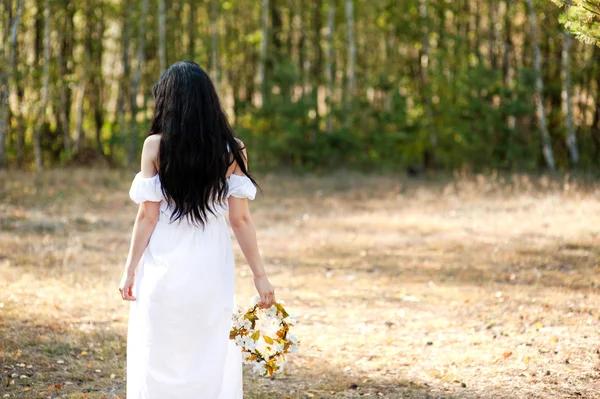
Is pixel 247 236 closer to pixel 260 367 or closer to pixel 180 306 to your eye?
pixel 180 306

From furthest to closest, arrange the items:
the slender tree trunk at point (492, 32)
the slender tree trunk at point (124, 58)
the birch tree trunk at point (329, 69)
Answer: the slender tree trunk at point (492, 32)
the slender tree trunk at point (124, 58)
the birch tree trunk at point (329, 69)

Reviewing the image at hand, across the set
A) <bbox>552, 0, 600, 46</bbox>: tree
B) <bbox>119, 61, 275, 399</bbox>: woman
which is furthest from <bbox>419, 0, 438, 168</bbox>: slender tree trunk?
<bbox>119, 61, 275, 399</bbox>: woman

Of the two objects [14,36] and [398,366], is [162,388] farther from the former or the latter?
[14,36]

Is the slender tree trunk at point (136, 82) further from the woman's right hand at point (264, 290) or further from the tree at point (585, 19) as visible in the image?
the woman's right hand at point (264, 290)

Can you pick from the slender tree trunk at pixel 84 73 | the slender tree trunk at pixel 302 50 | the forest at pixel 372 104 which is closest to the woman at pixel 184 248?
the forest at pixel 372 104

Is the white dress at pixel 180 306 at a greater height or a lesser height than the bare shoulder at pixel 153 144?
lesser

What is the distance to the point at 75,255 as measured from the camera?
9.69 metres

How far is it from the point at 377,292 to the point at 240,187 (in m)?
5.08

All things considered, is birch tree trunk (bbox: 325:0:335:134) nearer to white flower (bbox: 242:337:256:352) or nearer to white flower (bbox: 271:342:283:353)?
white flower (bbox: 271:342:283:353)

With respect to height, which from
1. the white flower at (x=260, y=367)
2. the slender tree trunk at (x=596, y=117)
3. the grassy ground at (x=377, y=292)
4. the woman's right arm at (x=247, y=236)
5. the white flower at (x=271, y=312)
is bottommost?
the grassy ground at (x=377, y=292)

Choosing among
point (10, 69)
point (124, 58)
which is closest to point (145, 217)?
point (10, 69)

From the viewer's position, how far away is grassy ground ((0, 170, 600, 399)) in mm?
5477

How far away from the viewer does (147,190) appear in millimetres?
3580

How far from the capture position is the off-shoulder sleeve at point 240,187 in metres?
3.67
